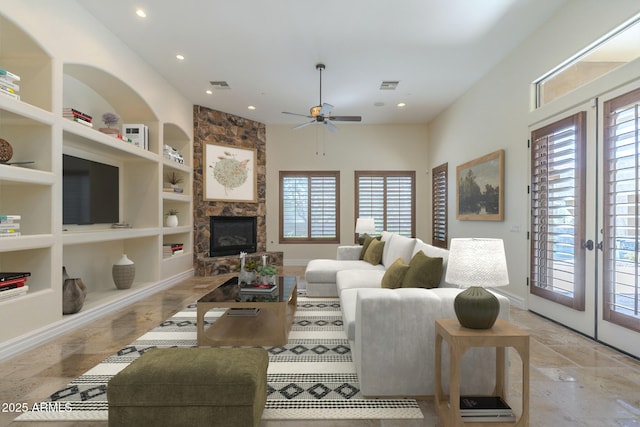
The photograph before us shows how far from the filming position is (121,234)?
14.1 feet

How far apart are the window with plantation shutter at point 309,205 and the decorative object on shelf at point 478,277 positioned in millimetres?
6231

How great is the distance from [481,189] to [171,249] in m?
5.46

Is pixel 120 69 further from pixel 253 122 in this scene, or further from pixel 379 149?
pixel 379 149

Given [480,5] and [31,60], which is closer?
[31,60]

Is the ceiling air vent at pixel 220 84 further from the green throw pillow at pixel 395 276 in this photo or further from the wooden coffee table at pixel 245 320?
the green throw pillow at pixel 395 276

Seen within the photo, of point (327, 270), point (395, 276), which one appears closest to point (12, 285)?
point (327, 270)

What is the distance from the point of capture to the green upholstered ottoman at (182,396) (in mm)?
1575

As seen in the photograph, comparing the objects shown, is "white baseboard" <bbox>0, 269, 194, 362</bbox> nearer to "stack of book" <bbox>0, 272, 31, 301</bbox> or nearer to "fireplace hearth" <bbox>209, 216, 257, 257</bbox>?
"stack of book" <bbox>0, 272, 31, 301</bbox>

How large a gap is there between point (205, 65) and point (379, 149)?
14.8 ft

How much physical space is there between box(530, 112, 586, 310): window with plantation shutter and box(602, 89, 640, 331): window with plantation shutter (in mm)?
288

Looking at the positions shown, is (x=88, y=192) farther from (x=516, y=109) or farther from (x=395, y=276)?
(x=516, y=109)

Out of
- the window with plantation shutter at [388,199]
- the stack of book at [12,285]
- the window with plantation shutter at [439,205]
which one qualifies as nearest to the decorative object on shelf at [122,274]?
the stack of book at [12,285]

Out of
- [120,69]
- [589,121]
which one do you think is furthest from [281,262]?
[589,121]

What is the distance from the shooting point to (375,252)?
4883 mm
